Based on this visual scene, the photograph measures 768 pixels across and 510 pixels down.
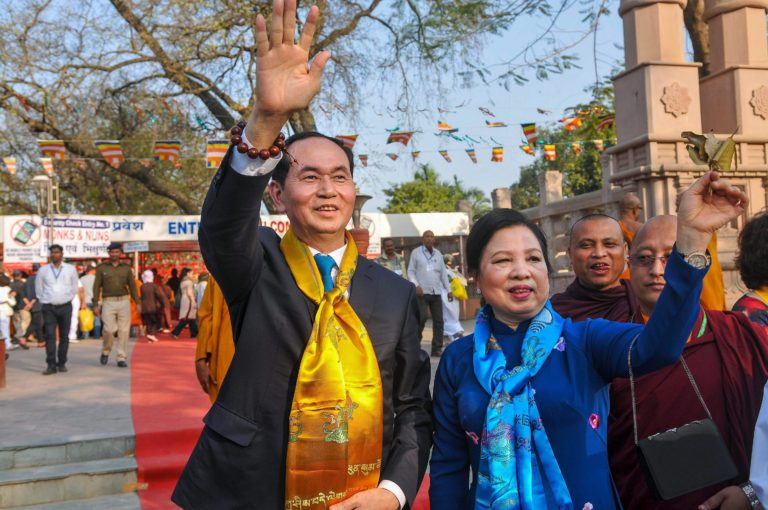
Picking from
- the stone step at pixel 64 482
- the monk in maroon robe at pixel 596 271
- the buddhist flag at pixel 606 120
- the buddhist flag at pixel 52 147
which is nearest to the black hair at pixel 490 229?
the monk in maroon robe at pixel 596 271

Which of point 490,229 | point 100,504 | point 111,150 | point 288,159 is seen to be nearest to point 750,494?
point 490,229

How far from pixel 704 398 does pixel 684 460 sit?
0.44 m

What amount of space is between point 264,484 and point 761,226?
1.96 metres

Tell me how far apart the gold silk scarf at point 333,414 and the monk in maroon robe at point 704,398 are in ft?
3.16

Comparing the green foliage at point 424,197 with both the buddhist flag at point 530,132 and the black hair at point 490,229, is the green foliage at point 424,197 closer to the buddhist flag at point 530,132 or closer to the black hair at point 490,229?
the buddhist flag at point 530,132

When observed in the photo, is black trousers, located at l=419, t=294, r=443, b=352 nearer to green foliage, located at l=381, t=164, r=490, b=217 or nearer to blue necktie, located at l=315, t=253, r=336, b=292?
blue necktie, located at l=315, t=253, r=336, b=292

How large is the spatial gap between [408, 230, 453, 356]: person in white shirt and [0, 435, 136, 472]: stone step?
5.42 m

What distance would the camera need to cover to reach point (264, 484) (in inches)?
72.9

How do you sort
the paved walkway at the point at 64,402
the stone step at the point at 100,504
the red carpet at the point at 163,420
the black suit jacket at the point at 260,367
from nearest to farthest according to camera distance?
1. the black suit jacket at the point at 260,367
2. the stone step at the point at 100,504
3. the red carpet at the point at 163,420
4. the paved walkway at the point at 64,402

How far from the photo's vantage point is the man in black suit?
5.49ft

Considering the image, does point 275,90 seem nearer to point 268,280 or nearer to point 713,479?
point 268,280

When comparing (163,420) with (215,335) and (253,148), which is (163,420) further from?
(253,148)

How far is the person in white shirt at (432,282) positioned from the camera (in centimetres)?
1021

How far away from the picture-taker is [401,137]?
14703 mm
